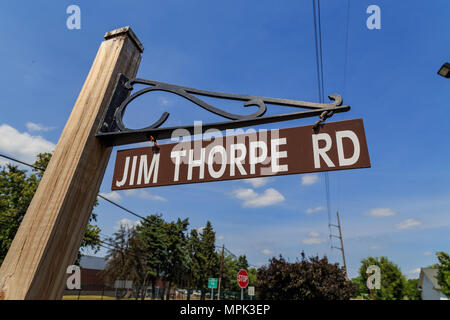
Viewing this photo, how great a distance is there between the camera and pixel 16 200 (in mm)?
21734

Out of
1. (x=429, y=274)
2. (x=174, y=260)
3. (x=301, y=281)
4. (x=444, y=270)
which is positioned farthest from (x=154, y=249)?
(x=429, y=274)

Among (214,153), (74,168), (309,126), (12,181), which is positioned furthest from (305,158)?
(12,181)

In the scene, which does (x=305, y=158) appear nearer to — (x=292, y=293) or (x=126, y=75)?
(x=126, y=75)

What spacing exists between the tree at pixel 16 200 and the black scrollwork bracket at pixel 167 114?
22.7 m

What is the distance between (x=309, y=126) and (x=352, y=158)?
1.06 feet

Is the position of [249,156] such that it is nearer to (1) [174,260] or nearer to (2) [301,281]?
(2) [301,281]

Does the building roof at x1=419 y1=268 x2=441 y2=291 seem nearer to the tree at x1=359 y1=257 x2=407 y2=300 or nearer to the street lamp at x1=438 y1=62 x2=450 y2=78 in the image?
the tree at x1=359 y1=257 x2=407 y2=300

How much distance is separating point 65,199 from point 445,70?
5428 mm

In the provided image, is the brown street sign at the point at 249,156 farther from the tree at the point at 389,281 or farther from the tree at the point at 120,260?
the tree at the point at 389,281

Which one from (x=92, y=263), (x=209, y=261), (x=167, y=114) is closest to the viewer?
(x=167, y=114)

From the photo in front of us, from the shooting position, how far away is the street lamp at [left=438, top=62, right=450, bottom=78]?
4.00m

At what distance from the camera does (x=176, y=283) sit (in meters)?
44.0

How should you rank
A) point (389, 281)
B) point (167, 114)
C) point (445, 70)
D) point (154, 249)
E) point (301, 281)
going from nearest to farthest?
point (167, 114), point (445, 70), point (301, 281), point (154, 249), point (389, 281)

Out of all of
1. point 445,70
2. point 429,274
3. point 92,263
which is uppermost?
point 429,274
